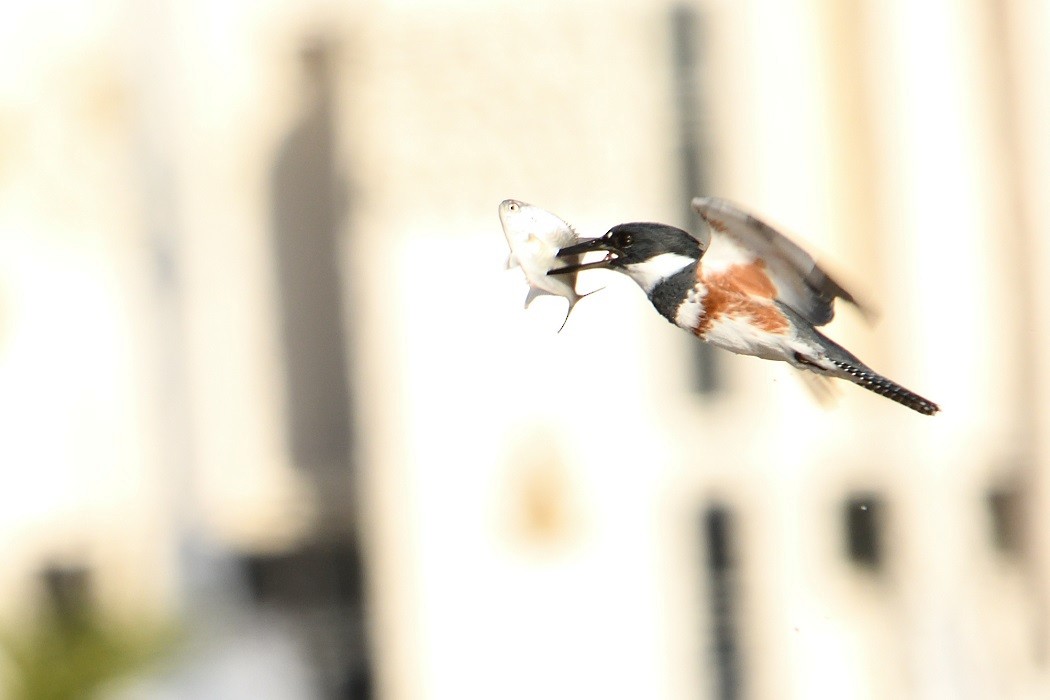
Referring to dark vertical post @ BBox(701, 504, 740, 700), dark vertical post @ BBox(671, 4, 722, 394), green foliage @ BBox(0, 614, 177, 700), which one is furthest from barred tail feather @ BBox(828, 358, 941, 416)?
green foliage @ BBox(0, 614, 177, 700)

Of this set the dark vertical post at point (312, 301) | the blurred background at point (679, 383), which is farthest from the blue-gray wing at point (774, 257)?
the dark vertical post at point (312, 301)

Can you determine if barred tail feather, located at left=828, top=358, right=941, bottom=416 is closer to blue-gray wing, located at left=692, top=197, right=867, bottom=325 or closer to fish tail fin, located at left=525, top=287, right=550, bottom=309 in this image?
blue-gray wing, located at left=692, top=197, right=867, bottom=325

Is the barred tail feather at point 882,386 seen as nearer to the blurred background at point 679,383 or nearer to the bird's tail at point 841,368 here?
the bird's tail at point 841,368

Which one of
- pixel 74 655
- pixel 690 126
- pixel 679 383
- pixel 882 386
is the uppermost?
pixel 690 126

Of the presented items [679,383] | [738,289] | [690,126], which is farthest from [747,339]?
[690,126]

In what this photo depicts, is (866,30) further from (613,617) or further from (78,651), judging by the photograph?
(78,651)

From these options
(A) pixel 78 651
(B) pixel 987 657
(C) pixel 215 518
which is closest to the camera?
(B) pixel 987 657

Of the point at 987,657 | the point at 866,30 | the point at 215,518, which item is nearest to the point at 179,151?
the point at 215,518

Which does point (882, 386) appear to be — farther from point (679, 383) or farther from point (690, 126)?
point (690, 126)
